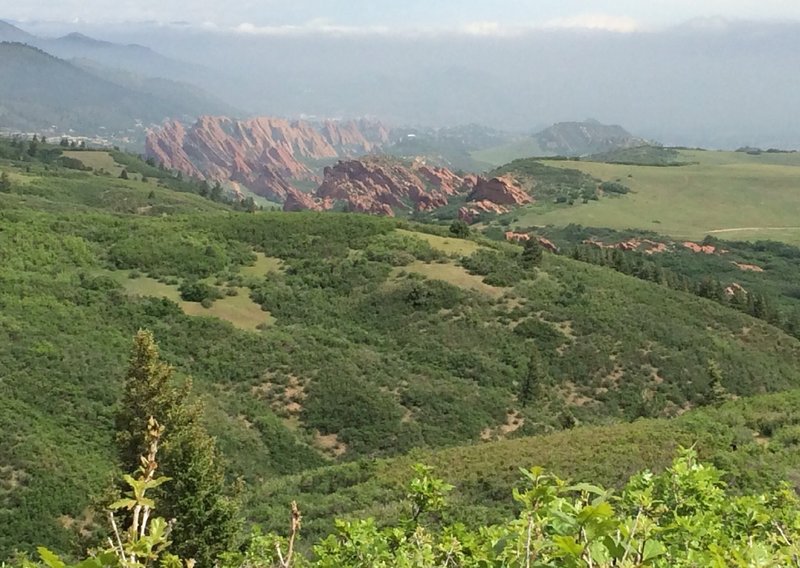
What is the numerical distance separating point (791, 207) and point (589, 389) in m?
132

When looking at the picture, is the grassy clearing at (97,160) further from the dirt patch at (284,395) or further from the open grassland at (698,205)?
the dirt patch at (284,395)

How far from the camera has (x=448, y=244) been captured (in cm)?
6322

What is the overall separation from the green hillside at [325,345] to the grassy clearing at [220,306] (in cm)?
20

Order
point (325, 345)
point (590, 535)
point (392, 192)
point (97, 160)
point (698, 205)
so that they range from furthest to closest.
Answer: point (392, 192)
point (97, 160)
point (698, 205)
point (325, 345)
point (590, 535)

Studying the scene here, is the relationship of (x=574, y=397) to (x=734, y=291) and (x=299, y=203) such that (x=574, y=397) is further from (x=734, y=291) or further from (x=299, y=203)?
(x=299, y=203)

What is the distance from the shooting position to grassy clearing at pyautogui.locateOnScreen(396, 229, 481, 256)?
61.0 metres

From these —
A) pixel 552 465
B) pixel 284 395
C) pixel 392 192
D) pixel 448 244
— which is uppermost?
pixel 552 465

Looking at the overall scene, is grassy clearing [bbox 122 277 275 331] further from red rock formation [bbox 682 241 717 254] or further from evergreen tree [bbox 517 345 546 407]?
red rock formation [bbox 682 241 717 254]

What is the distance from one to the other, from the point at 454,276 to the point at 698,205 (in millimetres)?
114639

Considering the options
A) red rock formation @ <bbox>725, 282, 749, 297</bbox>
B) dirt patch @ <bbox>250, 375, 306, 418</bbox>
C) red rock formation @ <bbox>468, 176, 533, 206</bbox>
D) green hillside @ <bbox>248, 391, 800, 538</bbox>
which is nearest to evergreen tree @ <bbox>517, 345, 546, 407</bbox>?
dirt patch @ <bbox>250, 375, 306, 418</bbox>

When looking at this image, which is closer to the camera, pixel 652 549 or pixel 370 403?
pixel 652 549

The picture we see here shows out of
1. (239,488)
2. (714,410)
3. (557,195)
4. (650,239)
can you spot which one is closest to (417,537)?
(239,488)

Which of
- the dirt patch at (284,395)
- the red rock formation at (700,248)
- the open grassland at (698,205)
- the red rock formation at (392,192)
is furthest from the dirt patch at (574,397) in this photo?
the red rock formation at (392,192)

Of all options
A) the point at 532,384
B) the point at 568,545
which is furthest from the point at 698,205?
the point at 568,545
